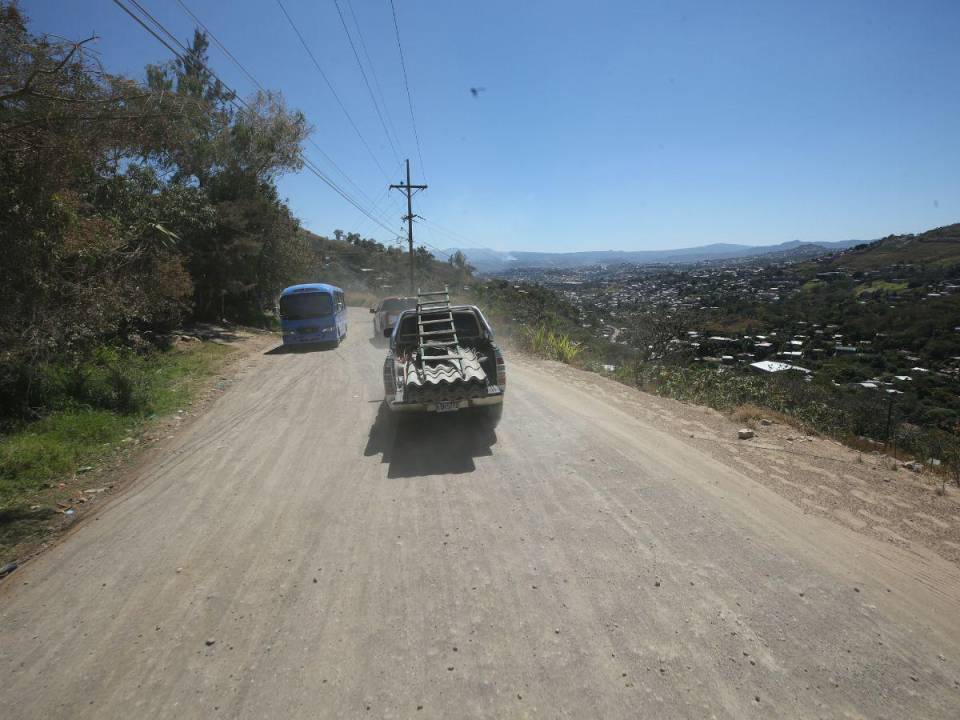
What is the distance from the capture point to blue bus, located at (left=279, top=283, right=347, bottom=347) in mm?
17516

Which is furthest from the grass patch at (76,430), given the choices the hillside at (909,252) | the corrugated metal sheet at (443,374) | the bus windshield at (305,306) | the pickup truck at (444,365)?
the hillside at (909,252)

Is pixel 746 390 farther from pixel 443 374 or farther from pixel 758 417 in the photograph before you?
pixel 443 374

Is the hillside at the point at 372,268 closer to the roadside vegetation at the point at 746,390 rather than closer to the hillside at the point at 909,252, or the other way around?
the roadside vegetation at the point at 746,390

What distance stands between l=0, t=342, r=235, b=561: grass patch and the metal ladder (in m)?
4.65

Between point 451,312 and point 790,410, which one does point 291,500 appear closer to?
point 451,312

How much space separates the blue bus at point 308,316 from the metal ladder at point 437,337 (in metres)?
10.3

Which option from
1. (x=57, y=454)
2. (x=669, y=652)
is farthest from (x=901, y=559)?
(x=57, y=454)

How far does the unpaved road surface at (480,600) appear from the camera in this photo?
104 inches

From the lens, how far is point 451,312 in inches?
326

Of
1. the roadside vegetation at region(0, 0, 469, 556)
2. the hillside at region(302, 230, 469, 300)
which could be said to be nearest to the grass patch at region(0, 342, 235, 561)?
the roadside vegetation at region(0, 0, 469, 556)

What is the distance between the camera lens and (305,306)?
17.8 m

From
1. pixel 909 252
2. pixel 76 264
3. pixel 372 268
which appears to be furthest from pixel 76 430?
pixel 909 252

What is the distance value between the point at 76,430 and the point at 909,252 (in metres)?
64.8

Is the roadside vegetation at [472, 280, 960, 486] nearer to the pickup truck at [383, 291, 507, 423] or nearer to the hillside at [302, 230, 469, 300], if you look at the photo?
the pickup truck at [383, 291, 507, 423]
